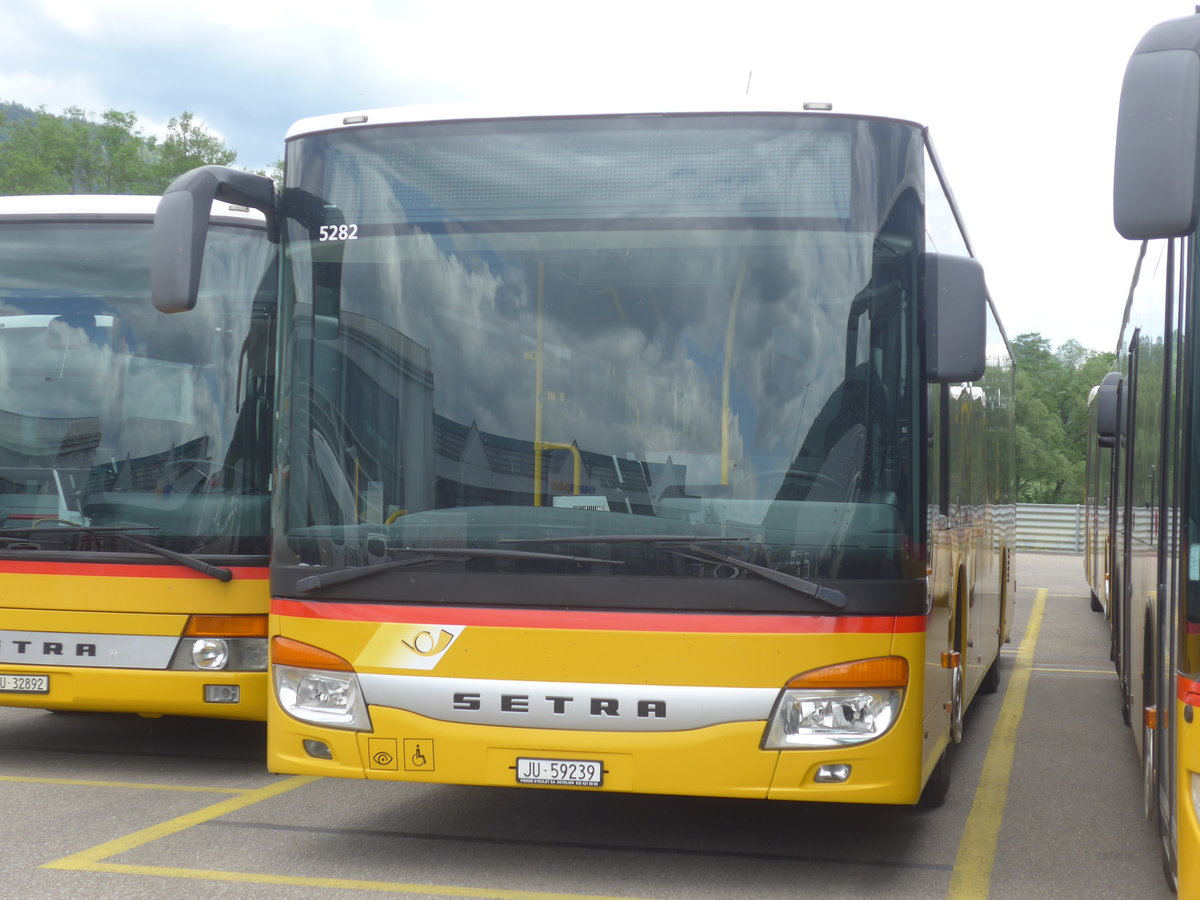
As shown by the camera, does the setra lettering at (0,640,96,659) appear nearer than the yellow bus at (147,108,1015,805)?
No

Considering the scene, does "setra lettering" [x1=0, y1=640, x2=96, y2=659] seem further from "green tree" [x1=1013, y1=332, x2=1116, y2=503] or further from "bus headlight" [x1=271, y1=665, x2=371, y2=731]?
"green tree" [x1=1013, y1=332, x2=1116, y2=503]

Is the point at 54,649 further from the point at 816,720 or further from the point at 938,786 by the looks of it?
the point at 938,786

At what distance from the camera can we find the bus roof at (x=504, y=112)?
215 inches

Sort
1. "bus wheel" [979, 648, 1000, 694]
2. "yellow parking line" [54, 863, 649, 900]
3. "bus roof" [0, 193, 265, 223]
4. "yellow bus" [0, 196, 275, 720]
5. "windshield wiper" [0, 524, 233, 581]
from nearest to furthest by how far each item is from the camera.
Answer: "yellow parking line" [54, 863, 649, 900]
"windshield wiper" [0, 524, 233, 581]
"yellow bus" [0, 196, 275, 720]
"bus roof" [0, 193, 265, 223]
"bus wheel" [979, 648, 1000, 694]

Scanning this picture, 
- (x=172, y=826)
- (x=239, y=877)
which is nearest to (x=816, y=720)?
(x=239, y=877)

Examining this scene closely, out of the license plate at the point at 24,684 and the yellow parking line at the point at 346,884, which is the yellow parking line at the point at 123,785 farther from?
the yellow parking line at the point at 346,884

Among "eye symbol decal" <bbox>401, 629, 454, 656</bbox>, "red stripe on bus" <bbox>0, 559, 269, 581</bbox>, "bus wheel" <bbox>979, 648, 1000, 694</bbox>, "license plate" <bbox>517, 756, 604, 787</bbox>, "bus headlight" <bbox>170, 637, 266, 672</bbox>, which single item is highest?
"red stripe on bus" <bbox>0, 559, 269, 581</bbox>

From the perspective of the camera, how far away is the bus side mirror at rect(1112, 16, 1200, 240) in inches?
158

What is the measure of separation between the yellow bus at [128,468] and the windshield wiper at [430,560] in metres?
1.97

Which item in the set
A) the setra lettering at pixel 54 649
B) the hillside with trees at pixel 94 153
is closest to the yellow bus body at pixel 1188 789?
the setra lettering at pixel 54 649

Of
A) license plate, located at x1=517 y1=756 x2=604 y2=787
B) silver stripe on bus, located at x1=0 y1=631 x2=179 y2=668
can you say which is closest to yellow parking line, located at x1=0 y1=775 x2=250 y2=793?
silver stripe on bus, located at x1=0 y1=631 x2=179 y2=668

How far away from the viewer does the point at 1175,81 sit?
13.2 ft

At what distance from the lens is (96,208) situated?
25.9 ft

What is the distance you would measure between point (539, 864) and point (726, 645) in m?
1.41
